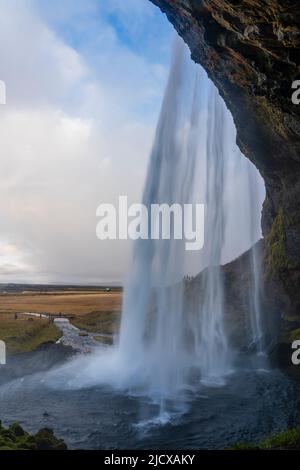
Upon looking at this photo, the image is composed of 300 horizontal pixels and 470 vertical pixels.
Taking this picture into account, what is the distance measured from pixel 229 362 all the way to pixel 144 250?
15.0 m

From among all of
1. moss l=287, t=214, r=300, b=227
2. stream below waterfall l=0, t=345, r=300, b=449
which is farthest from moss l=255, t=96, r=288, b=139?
stream below waterfall l=0, t=345, r=300, b=449

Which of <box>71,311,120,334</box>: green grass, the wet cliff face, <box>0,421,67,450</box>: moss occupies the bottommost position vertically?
<box>0,421,67,450</box>: moss

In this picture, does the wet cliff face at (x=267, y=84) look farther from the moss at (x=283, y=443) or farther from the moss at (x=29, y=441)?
the moss at (x=29, y=441)

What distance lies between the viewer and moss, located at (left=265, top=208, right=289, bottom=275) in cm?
4306

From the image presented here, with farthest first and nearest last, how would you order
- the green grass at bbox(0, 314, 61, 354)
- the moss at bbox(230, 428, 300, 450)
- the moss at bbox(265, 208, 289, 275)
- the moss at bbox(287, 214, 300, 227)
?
the moss at bbox(265, 208, 289, 275) < the green grass at bbox(0, 314, 61, 354) < the moss at bbox(287, 214, 300, 227) < the moss at bbox(230, 428, 300, 450)

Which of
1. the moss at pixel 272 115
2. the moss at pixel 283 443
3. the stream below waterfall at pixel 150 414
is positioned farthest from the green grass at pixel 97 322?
the moss at pixel 283 443

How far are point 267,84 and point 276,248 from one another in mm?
26114

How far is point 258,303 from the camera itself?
50.2 metres

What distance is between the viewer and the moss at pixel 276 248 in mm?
43062

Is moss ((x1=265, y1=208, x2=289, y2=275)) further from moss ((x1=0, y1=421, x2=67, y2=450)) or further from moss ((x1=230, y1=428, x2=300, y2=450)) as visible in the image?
moss ((x1=0, y1=421, x2=67, y2=450))

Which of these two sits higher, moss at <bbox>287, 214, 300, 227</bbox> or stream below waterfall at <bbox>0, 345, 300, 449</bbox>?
moss at <bbox>287, 214, 300, 227</bbox>

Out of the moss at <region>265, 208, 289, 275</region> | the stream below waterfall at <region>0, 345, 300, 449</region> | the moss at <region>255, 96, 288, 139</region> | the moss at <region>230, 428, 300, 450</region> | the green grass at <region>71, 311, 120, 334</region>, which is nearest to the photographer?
the moss at <region>230, 428, 300, 450</region>
